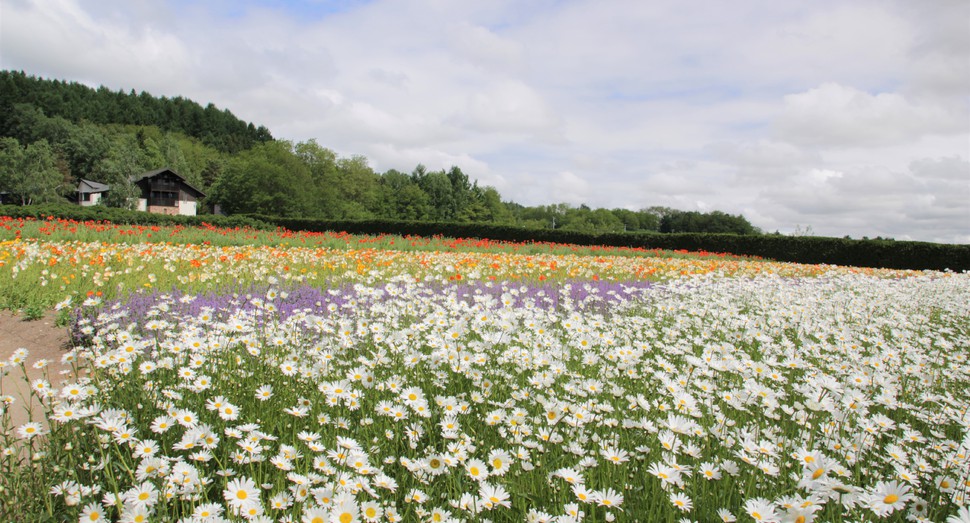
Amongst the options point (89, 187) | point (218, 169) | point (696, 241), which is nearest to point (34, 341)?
point (696, 241)

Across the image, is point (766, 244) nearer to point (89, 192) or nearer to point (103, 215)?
point (103, 215)

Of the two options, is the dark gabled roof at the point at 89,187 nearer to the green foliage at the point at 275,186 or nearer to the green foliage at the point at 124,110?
the green foliage at the point at 124,110

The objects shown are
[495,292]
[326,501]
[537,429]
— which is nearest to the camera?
[326,501]

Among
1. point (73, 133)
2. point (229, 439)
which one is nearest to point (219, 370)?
point (229, 439)

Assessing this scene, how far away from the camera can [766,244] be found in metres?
26.0

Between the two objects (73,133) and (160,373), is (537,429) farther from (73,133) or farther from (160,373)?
(73,133)

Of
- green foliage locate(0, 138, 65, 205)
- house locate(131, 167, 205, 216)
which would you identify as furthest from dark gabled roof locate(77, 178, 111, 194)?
green foliage locate(0, 138, 65, 205)

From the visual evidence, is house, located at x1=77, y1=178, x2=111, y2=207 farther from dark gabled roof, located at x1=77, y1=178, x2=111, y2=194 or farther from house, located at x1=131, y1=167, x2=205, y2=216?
house, located at x1=131, y1=167, x2=205, y2=216

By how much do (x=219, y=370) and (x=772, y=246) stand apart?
90.6ft

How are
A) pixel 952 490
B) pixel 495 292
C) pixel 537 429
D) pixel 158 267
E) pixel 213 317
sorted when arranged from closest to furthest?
pixel 952 490 < pixel 537 429 < pixel 213 317 < pixel 495 292 < pixel 158 267

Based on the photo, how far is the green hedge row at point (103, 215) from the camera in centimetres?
2388

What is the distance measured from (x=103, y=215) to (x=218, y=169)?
93024 millimetres

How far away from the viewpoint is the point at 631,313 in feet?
24.6

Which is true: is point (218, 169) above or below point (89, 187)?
above
